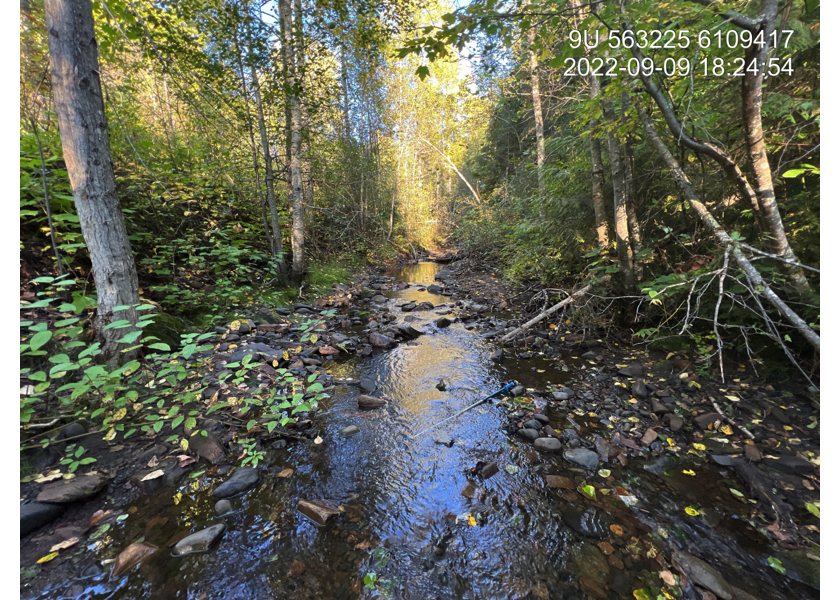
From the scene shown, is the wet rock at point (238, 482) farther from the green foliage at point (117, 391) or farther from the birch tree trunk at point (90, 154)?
the birch tree trunk at point (90, 154)

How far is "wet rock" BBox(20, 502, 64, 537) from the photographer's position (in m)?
2.26

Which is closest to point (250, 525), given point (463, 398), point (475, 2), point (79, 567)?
point (79, 567)

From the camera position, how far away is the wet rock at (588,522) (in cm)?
257

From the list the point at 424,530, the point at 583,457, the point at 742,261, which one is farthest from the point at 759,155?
the point at 424,530

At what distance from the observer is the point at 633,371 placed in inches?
185

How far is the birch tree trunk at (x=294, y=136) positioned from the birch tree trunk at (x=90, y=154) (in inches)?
156

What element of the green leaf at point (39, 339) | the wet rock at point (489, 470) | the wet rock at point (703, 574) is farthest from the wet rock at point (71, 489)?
the wet rock at point (703, 574)

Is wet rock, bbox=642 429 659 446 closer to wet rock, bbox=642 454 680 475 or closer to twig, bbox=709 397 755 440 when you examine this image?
wet rock, bbox=642 454 680 475

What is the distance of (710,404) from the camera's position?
377 centimetres

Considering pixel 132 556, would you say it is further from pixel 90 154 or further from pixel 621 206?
pixel 621 206

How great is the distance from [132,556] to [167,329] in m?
3.10

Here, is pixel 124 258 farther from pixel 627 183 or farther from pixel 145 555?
pixel 627 183

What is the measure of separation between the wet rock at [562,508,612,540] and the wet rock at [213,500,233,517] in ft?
9.19

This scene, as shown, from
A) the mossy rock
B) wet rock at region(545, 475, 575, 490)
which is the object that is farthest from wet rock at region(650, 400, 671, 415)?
the mossy rock
